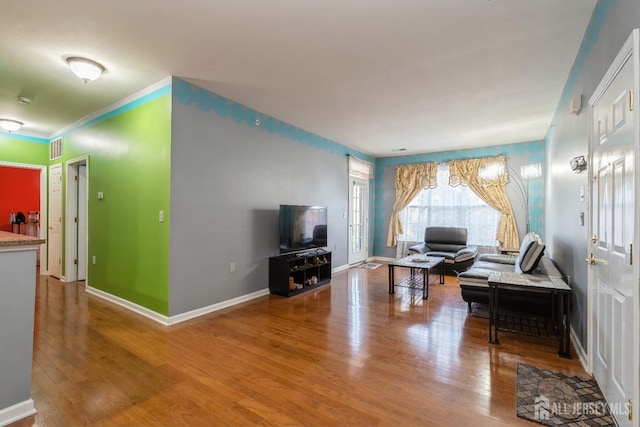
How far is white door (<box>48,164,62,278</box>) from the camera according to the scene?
205 inches

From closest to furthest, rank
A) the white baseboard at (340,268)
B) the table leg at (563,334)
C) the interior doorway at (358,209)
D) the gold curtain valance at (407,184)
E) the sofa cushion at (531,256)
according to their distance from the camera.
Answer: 1. the table leg at (563,334)
2. the sofa cushion at (531,256)
3. the white baseboard at (340,268)
4. the interior doorway at (358,209)
5. the gold curtain valance at (407,184)

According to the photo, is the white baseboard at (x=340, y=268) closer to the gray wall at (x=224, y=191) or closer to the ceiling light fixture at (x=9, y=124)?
the gray wall at (x=224, y=191)

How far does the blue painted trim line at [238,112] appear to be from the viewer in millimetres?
3398

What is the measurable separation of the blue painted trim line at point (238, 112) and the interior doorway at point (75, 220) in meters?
2.91

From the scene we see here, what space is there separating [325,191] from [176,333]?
143 inches

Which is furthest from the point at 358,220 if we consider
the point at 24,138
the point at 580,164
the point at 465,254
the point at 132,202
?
the point at 24,138

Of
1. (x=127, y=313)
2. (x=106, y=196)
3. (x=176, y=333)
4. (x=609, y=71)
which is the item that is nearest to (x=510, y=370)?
(x=609, y=71)

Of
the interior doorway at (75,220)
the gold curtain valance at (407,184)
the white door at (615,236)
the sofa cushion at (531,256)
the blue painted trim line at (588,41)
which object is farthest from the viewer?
the gold curtain valance at (407,184)

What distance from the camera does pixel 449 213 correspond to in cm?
680

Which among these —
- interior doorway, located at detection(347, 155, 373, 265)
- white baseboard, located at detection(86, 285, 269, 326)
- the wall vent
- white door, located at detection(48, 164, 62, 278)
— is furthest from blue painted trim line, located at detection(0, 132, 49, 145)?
interior doorway, located at detection(347, 155, 373, 265)

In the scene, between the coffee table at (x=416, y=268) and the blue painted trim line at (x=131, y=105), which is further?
the coffee table at (x=416, y=268)

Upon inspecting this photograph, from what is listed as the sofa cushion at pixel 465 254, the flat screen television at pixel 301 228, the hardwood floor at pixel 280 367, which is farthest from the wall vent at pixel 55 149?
the sofa cushion at pixel 465 254

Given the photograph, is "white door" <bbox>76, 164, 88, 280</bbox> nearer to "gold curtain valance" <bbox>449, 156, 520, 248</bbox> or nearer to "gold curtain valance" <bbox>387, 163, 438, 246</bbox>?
"gold curtain valance" <bbox>387, 163, 438, 246</bbox>

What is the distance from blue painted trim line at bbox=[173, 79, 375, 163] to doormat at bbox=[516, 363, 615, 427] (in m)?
4.08
